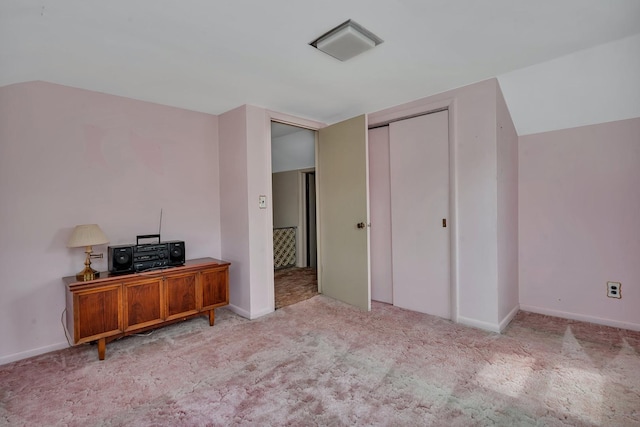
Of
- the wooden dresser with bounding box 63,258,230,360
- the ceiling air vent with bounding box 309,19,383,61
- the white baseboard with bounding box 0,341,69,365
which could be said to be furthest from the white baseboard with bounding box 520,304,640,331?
the white baseboard with bounding box 0,341,69,365

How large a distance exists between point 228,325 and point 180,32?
8.23 feet

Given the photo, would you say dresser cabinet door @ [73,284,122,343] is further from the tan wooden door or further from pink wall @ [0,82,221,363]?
the tan wooden door

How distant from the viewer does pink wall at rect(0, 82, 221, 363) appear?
2.35 metres

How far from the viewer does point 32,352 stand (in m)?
2.41

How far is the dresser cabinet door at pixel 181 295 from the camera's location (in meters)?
2.71

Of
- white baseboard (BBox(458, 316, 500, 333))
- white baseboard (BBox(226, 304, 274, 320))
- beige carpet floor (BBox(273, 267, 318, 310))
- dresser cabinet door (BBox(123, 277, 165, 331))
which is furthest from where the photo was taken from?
beige carpet floor (BBox(273, 267, 318, 310))

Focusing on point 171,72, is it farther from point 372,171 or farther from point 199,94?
point 372,171

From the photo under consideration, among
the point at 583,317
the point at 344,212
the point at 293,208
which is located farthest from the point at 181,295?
the point at 583,317

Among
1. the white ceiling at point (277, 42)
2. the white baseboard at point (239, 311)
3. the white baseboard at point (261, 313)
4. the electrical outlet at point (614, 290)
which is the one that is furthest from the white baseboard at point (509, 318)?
the white baseboard at point (239, 311)

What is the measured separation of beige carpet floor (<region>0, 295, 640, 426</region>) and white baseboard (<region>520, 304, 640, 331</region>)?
0.35 ft

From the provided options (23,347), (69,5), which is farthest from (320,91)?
(23,347)

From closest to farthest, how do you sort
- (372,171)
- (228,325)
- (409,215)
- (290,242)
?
(228,325), (409,215), (372,171), (290,242)

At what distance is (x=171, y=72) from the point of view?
2389 millimetres

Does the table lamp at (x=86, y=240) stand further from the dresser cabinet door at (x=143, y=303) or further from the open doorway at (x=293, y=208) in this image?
the open doorway at (x=293, y=208)
